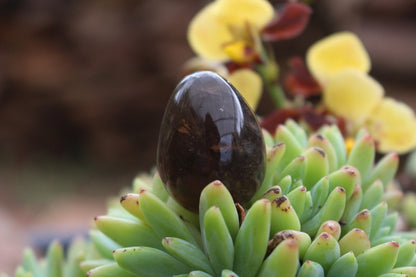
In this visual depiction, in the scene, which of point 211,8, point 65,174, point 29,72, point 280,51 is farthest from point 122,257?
point 65,174

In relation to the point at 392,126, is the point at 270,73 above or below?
above

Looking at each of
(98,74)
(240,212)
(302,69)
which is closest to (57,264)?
(240,212)

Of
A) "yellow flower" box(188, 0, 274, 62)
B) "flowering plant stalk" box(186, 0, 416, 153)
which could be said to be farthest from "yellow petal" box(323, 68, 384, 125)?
"yellow flower" box(188, 0, 274, 62)

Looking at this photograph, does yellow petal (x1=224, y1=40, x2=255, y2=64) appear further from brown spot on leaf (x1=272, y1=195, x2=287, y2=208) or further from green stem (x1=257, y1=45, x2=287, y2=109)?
brown spot on leaf (x1=272, y1=195, x2=287, y2=208)

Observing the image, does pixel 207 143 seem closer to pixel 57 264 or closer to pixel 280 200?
pixel 280 200

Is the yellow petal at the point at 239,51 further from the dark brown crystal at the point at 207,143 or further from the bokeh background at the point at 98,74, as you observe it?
the bokeh background at the point at 98,74

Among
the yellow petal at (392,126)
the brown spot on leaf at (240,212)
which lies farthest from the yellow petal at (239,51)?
the brown spot on leaf at (240,212)
